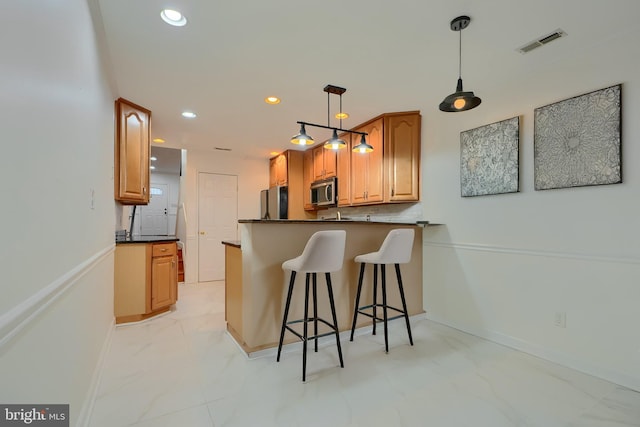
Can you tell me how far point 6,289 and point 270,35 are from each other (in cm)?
206

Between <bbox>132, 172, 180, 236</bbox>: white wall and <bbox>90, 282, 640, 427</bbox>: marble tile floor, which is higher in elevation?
<bbox>132, 172, 180, 236</bbox>: white wall

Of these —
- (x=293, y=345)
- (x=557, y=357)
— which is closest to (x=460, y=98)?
(x=557, y=357)

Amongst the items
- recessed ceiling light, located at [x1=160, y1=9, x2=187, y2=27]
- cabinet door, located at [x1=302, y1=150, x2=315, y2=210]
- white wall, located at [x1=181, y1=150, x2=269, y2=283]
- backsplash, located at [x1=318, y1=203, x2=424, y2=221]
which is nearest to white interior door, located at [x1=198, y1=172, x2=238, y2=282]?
white wall, located at [x1=181, y1=150, x2=269, y2=283]

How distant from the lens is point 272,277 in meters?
2.46

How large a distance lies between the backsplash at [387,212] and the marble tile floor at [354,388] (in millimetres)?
1527

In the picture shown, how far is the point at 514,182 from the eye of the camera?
2617mm

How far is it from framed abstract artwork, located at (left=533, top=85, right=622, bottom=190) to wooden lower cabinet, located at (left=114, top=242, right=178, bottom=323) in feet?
12.8

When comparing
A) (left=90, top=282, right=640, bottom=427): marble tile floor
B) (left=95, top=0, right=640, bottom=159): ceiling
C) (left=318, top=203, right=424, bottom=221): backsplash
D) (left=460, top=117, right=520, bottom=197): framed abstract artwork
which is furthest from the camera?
(left=318, top=203, right=424, bottom=221): backsplash

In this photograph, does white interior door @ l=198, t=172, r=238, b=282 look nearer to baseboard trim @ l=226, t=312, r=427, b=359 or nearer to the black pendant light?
baseboard trim @ l=226, t=312, r=427, b=359

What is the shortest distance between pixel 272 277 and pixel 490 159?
2308mm

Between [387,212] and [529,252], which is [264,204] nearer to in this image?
[387,212]

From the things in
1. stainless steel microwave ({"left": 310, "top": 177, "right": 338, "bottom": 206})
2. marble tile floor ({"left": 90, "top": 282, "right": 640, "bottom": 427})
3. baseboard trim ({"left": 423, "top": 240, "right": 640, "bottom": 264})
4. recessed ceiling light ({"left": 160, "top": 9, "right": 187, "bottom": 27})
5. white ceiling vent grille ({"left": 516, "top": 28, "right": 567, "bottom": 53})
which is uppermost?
recessed ceiling light ({"left": 160, "top": 9, "right": 187, "bottom": 27})

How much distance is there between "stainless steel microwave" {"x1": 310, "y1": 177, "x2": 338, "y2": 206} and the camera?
462 cm

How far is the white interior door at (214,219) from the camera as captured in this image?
550 centimetres
